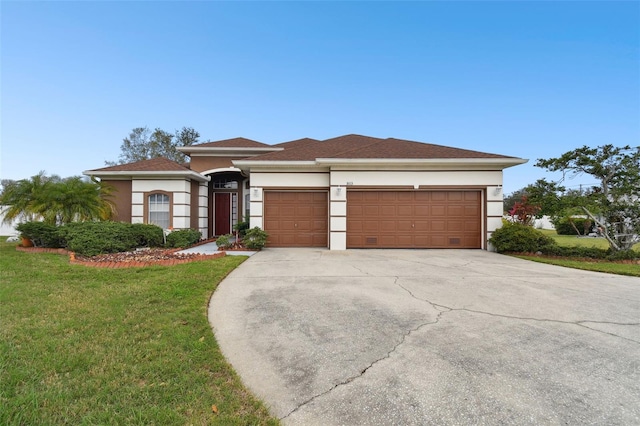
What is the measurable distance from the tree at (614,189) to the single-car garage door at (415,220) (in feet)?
10.2

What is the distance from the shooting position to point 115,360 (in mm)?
2656

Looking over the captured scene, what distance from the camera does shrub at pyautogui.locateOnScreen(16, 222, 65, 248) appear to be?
30.5ft

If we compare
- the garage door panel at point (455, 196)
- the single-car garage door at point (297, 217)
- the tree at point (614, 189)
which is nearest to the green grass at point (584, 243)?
the tree at point (614, 189)

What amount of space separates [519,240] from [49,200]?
53.3 ft

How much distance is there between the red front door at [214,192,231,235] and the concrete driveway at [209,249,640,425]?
945 cm

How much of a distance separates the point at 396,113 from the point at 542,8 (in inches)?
332

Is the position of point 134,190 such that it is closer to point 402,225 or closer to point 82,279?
point 82,279

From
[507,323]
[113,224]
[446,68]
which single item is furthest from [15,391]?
[446,68]

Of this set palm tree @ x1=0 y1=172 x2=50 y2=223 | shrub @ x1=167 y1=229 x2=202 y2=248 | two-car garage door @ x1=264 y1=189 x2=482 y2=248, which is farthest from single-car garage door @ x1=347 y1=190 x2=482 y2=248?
palm tree @ x1=0 y1=172 x2=50 y2=223

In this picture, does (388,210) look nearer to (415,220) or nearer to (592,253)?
(415,220)

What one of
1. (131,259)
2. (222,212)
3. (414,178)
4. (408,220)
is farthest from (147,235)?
(414,178)

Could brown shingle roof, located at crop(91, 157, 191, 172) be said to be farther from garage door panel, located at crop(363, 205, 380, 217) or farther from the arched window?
garage door panel, located at crop(363, 205, 380, 217)

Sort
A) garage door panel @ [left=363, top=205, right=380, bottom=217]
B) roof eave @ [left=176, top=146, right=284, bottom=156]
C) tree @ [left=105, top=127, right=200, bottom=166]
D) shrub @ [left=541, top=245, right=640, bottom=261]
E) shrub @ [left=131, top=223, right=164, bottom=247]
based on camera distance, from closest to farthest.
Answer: shrub @ [left=541, top=245, right=640, bottom=261] → shrub @ [left=131, top=223, right=164, bottom=247] → garage door panel @ [left=363, top=205, right=380, bottom=217] → roof eave @ [left=176, top=146, right=284, bottom=156] → tree @ [left=105, top=127, right=200, bottom=166]

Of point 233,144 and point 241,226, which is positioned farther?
point 233,144
